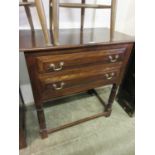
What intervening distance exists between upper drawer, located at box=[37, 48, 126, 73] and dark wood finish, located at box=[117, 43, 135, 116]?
16.4 inches

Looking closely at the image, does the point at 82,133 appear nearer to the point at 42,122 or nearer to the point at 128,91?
the point at 42,122

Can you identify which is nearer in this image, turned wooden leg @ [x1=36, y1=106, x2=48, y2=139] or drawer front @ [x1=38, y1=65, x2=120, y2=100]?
drawer front @ [x1=38, y1=65, x2=120, y2=100]

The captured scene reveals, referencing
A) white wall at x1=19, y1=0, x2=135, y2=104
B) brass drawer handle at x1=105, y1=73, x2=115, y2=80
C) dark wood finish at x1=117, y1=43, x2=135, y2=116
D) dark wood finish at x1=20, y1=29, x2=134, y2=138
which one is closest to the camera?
dark wood finish at x1=20, y1=29, x2=134, y2=138

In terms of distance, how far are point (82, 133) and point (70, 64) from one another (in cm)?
75

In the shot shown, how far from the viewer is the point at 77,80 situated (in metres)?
1.15

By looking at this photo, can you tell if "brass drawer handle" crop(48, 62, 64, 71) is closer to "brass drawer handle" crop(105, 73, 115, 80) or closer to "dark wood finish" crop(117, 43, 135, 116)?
"brass drawer handle" crop(105, 73, 115, 80)

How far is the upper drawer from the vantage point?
0.96 metres

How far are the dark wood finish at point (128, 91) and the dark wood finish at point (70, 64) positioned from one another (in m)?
0.33

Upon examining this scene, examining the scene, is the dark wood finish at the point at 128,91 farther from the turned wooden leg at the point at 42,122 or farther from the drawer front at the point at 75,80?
the turned wooden leg at the point at 42,122

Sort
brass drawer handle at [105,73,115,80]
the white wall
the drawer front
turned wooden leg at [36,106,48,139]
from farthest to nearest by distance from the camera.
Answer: the white wall < brass drawer handle at [105,73,115,80] < turned wooden leg at [36,106,48,139] < the drawer front

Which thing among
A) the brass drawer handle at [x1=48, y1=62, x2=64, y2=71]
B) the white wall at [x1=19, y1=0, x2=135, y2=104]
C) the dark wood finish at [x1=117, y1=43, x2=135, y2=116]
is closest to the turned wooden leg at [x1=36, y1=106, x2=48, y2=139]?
the brass drawer handle at [x1=48, y1=62, x2=64, y2=71]
